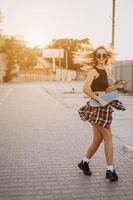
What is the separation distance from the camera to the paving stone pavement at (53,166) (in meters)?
5.98

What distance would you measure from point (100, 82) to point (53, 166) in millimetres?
1763

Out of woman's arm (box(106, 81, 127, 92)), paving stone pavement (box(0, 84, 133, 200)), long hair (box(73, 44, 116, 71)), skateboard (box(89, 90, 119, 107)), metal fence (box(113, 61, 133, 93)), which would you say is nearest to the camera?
paving stone pavement (box(0, 84, 133, 200))

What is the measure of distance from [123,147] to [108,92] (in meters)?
2.82

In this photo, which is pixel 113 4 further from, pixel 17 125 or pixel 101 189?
pixel 101 189

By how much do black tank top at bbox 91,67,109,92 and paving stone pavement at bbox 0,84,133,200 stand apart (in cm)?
131

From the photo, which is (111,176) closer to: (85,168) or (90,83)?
(85,168)

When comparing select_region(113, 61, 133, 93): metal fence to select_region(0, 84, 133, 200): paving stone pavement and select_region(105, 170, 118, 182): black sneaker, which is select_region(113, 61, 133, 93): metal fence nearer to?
select_region(0, 84, 133, 200): paving stone pavement

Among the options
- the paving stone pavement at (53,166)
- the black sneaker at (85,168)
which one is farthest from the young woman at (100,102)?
the paving stone pavement at (53,166)

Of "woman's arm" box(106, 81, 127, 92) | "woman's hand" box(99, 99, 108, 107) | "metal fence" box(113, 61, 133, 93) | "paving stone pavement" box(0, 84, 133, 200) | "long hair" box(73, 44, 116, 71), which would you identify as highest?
"long hair" box(73, 44, 116, 71)

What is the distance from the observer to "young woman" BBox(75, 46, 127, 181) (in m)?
6.58

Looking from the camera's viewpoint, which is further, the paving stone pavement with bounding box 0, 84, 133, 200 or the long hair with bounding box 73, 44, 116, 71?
the long hair with bounding box 73, 44, 116, 71

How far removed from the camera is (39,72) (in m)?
77.4

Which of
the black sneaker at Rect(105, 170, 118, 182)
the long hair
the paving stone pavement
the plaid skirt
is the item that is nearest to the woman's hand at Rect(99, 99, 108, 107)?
the plaid skirt

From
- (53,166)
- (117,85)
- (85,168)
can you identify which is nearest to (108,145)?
(85,168)
